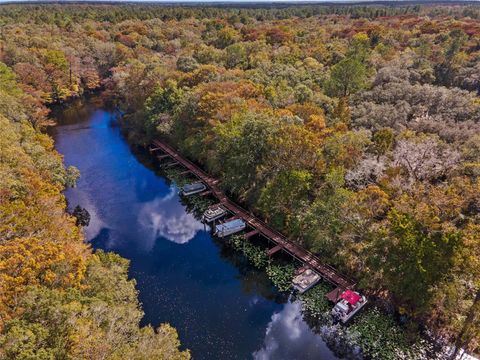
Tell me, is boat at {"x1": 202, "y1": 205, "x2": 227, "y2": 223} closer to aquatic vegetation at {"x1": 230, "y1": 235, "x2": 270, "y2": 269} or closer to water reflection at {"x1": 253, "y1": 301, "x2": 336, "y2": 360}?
aquatic vegetation at {"x1": 230, "y1": 235, "x2": 270, "y2": 269}

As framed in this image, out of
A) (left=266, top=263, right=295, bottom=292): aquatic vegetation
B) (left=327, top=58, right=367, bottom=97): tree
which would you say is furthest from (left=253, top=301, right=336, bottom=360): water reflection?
(left=327, top=58, right=367, bottom=97): tree

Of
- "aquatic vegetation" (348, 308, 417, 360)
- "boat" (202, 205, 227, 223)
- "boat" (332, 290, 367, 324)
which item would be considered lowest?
"boat" (202, 205, 227, 223)

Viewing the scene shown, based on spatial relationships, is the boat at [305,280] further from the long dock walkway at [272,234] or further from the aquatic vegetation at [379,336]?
the aquatic vegetation at [379,336]

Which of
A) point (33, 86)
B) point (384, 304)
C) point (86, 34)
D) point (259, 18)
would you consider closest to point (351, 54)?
point (384, 304)

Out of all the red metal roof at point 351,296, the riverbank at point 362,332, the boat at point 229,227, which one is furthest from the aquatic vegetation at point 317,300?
the boat at point 229,227

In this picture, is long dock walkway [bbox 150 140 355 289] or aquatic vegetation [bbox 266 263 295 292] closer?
long dock walkway [bbox 150 140 355 289]

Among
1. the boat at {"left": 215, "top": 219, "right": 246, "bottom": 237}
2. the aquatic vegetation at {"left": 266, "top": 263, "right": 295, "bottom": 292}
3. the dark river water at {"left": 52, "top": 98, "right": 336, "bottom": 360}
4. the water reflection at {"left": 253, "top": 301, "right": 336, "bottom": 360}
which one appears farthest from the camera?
the boat at {"left": 215, "top": 219, "right": 246, "bottom": 237}

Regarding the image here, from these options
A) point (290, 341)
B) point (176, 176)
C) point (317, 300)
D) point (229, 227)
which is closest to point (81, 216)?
point (176, 176)
